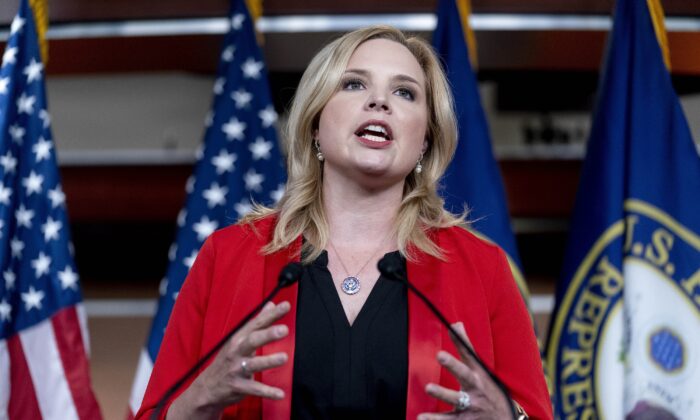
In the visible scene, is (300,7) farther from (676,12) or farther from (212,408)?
(212,408)

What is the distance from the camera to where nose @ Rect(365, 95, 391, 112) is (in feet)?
4.26

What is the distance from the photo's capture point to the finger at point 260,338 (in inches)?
38.1

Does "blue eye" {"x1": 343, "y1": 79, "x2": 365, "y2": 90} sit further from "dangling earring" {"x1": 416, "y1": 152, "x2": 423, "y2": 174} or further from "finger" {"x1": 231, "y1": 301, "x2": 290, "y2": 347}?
"finger" {"x1": 231, "y1": 301, "x2": 290, "y2": 347}

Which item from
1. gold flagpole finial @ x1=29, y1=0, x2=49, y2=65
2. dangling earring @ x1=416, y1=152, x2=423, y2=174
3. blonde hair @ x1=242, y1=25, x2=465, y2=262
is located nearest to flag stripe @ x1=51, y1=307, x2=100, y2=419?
gold flagpole finial @ x1=29, y1=0, x2=49, y2=65

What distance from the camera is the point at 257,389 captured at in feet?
3.30

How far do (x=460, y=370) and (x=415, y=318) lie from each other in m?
0.23

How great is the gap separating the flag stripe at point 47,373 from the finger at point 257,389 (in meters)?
1.22

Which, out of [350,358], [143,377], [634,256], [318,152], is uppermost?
[318,152]

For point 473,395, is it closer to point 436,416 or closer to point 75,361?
point 436,416

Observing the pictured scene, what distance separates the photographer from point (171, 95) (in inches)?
281

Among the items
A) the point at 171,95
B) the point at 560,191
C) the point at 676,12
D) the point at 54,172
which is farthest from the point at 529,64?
the point at 171,95

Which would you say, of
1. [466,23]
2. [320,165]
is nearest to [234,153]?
[466,23]

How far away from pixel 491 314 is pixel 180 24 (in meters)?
2.09

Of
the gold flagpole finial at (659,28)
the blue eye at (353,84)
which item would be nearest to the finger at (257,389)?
the blue eye at (353,84)
